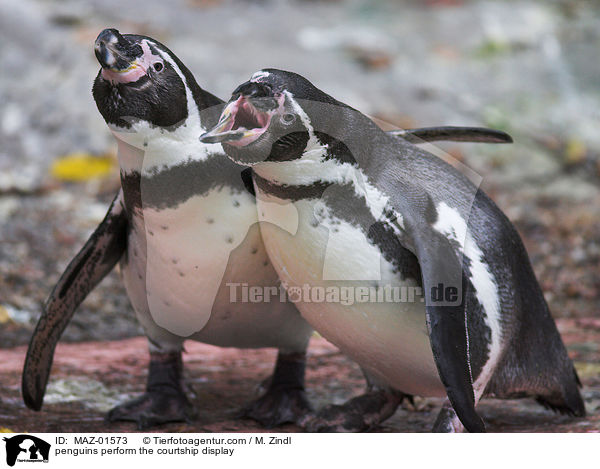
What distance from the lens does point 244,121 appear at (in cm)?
110

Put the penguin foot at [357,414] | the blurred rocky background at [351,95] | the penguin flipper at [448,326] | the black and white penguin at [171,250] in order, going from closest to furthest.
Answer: the penguin flipper at [448,326]
the black and white penguin at [171,250]
the penguin foot at [357,414]
the blurred rocky background at [351,95]

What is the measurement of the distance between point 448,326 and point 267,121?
0.34 m

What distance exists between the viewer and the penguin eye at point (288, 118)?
1074 mm

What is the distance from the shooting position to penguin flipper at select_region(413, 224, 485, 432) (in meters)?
1.05

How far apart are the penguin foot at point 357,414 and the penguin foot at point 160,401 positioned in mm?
203

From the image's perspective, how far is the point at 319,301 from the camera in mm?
1181

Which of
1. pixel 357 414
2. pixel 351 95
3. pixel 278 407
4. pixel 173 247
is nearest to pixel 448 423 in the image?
pixel 357 414

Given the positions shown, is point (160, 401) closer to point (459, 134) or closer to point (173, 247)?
point (173, 247)

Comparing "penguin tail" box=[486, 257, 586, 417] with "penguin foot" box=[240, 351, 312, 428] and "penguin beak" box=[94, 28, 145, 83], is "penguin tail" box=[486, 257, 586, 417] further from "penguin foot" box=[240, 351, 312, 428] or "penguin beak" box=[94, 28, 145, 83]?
"penguin beak" box=[94, 28, 145, 83]

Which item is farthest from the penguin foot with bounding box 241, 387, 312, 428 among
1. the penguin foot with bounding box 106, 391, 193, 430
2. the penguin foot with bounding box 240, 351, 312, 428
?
the penguin foot with bounding box 106, 391, 193, 430

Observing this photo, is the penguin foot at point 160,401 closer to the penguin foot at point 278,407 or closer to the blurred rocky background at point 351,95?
the penguin foot at point 278,407

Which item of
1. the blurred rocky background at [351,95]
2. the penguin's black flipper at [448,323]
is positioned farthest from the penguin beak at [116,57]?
the blurred rocky background at [351,95]

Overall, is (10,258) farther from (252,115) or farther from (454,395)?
(454,395)
